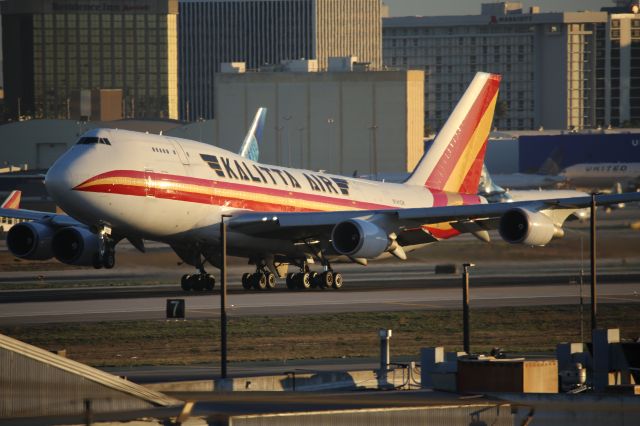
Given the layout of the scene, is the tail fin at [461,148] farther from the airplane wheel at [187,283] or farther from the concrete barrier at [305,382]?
the concrete barrier at [305,382]

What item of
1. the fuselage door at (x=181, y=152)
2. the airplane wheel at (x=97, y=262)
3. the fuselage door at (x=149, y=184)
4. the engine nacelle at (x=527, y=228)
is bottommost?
the airplane wheel at (x=97, y=262)

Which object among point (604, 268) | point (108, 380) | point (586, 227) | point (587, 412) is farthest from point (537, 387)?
point (586, 227)

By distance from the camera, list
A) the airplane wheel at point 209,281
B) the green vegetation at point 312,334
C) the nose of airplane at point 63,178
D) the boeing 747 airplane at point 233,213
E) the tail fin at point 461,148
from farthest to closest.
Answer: the tail fin at point 461,148, the airplane wheel at point 209,281, the boeing 747 airplane at point 233,213, the nose of airplane at point 63,178, the green vegetation at point 312,334

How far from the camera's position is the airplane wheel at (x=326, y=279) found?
65.0 metres

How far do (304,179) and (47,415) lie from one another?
37304mm

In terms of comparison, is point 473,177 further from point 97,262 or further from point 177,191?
point 97,262

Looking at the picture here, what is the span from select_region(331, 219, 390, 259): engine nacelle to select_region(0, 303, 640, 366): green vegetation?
5.07 m

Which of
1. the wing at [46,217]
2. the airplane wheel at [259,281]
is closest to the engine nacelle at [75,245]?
the wing at [46,217]

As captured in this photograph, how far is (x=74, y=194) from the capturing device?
55188 mm

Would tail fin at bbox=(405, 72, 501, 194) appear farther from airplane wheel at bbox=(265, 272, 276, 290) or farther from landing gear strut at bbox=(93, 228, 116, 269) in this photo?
landing gear strut at bbox=(93, 228, 116, 269)

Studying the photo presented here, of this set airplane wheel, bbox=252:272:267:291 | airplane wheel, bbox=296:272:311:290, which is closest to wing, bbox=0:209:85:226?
airplane wheel, bbox=252:272:267:291

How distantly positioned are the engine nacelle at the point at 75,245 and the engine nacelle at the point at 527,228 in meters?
17.4

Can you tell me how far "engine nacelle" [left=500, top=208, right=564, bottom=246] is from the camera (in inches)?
2418

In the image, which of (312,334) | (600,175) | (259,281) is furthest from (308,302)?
(600,175)
